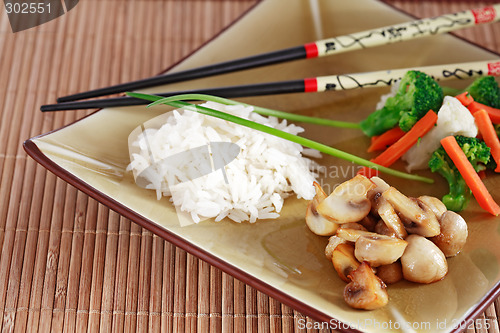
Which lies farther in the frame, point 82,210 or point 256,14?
point 256,14

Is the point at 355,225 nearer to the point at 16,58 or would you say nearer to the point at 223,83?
the point at 223,83

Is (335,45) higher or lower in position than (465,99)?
higher

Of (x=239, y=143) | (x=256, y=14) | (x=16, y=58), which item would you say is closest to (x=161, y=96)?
(x=239, y=143)

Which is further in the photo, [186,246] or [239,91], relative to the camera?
[239,91]

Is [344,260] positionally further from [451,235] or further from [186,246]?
[186,246]

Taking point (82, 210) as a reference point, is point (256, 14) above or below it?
above

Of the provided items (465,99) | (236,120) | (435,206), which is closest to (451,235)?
(435,206)
